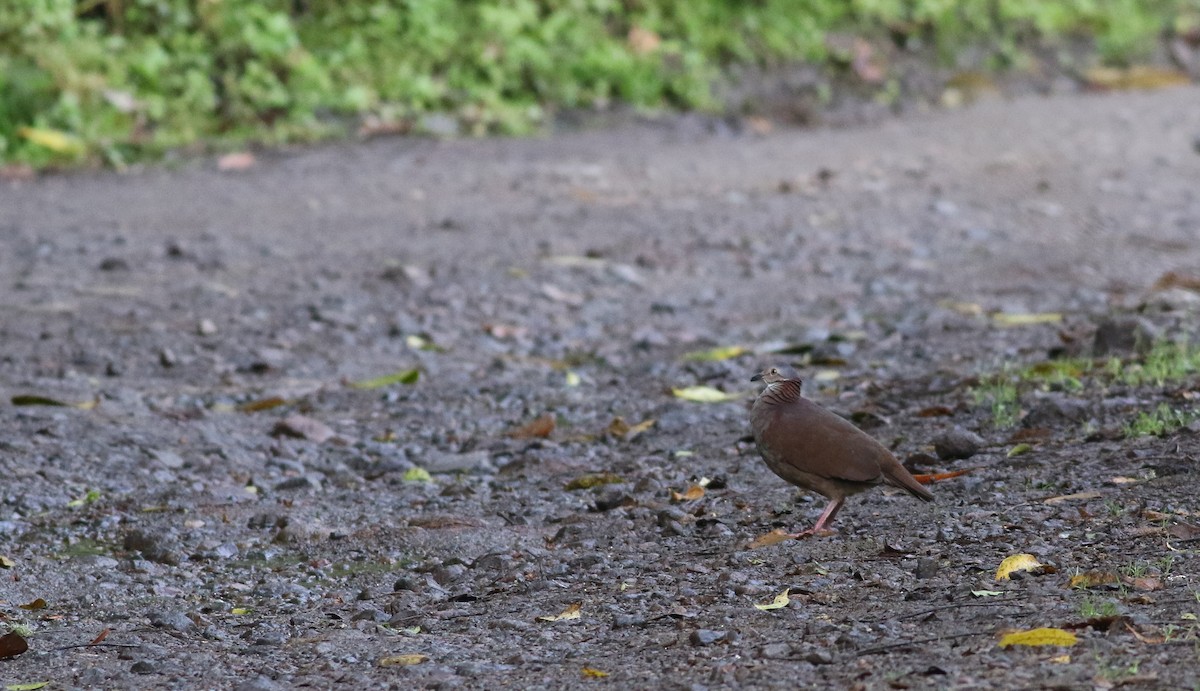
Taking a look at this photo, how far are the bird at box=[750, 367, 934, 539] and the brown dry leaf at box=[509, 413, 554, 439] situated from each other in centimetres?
148

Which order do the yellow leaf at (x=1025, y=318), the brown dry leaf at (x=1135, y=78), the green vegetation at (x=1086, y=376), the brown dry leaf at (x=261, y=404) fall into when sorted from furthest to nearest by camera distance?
the brown dry leaf at (x=1135, y=78), the yellow leaf at (x=1025, y=318), the brown dry leaf at (x=261, y=404), the green vegetation at (x=1086, y=376)

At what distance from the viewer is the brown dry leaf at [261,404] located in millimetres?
5676

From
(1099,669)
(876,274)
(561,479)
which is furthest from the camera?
(876,274)

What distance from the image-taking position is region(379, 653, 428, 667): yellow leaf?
10.5 feet

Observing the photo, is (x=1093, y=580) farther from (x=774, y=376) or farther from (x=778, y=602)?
(x=774, y=376)

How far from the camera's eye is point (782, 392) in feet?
13.1

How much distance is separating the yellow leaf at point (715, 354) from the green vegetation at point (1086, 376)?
124 centimetres

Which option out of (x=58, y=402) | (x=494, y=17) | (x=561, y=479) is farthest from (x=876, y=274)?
(x=494, y=17)

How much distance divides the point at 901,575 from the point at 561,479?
1.54 meters

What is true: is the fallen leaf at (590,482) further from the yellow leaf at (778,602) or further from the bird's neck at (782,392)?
the yellow leaf at (778,602)

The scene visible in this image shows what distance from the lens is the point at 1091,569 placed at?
3.37m

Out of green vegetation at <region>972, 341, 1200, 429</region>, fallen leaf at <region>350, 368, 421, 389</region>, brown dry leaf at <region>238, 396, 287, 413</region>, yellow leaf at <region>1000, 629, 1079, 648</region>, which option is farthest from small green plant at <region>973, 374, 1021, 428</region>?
brown dry leaf at <region>238, 396, 287, 413</region>

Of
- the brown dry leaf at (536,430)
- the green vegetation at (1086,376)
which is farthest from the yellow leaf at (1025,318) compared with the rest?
the brown dry leaf at (536,430)

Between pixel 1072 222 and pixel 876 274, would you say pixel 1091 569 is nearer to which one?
pixel 876 274
